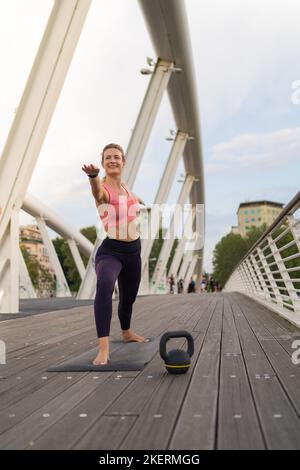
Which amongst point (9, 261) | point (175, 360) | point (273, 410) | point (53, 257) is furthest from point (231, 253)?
point (273, 410)

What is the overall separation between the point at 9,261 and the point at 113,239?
17.4ft

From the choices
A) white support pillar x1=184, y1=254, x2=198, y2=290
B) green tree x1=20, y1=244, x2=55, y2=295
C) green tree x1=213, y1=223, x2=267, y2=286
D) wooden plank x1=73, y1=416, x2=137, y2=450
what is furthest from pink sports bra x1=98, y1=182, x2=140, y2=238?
green tree x1=213, y1=223, x2=267, y2=286

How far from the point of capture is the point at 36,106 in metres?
8.20

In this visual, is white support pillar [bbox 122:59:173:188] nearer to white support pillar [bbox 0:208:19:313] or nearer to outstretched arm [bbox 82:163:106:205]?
white support pillar [bbox 0:208:19:313]

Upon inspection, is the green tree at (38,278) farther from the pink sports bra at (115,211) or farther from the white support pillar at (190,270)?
the pink sports bra at (115,211)

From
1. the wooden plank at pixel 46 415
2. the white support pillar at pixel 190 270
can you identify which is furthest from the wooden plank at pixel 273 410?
the white support pillar at pixel 190 270

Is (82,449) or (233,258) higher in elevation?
(233,258)

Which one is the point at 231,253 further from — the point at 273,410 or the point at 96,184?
the point at 273,410

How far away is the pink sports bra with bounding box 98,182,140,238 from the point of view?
3654mm

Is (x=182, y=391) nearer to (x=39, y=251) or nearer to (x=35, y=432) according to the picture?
(x=35, y=432)

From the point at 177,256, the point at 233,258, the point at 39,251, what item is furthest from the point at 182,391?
the point at 39,251

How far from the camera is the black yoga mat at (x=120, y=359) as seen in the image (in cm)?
320

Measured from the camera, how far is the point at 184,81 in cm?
1934
